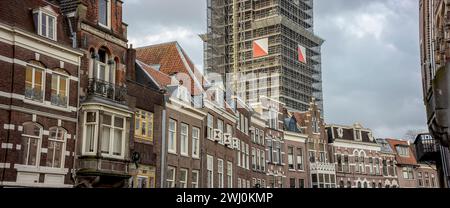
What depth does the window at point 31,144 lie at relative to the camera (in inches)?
828

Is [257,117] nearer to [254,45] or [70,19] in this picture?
[70,19]

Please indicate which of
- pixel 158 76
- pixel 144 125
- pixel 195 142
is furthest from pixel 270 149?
pixel 144 125

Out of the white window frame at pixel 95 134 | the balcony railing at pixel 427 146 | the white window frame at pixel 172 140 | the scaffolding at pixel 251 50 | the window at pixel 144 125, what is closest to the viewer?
the white window frame at pixel 95 134

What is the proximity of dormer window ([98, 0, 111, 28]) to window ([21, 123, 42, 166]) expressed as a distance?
24.4 feet

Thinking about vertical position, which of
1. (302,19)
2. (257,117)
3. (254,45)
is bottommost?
(257,117)

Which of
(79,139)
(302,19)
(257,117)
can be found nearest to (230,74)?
(302,19)

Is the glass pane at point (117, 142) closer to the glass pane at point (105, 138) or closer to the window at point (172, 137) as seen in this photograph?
the glass pane at point (105, 138)

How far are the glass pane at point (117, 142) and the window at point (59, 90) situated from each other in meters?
3.37

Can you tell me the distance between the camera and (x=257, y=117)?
159 ft

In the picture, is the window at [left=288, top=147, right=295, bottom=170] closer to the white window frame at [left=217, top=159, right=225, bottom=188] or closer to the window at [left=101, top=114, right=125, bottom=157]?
the white window frame at [left=217, top=159, right=225, bottom=188]

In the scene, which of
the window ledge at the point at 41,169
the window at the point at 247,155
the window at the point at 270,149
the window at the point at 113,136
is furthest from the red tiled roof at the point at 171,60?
the window ledge at the point at 41,169

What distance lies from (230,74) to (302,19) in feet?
75.3

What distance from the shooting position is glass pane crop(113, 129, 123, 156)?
25.6 m
